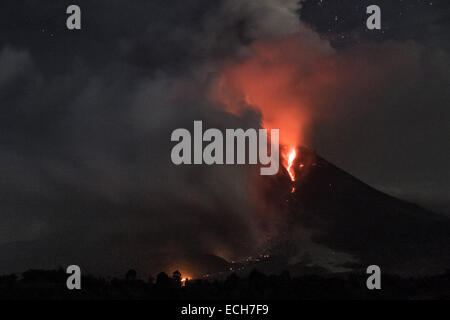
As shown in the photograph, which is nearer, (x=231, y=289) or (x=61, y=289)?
(x=61, y=289)

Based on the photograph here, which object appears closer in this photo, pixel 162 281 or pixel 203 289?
pixel 203 289

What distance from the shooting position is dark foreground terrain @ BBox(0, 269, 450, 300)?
8562 centimetres

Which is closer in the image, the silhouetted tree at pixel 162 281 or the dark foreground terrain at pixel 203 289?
the dark foreground terrain at pixel 203 289

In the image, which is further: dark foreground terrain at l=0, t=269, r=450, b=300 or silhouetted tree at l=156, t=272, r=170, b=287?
silhouetted tree at l=156, t=272, r=170, b=287

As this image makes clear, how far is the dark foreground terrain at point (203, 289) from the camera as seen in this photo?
8562 cm

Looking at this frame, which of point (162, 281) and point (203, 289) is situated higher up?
point (162, 281)

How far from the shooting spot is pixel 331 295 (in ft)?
382

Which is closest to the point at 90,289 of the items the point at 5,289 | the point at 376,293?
the point at 5,289

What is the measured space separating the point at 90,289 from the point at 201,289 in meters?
20.6

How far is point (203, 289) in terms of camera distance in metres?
107
